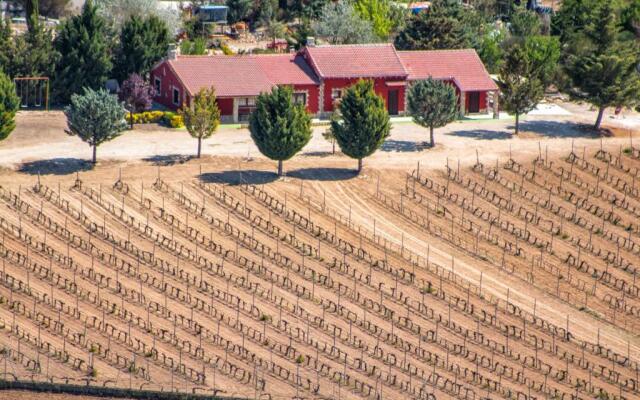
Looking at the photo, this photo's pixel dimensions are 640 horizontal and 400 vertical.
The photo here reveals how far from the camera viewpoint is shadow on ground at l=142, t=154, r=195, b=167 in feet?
416

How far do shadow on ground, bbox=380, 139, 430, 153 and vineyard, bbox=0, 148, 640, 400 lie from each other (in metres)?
5.37

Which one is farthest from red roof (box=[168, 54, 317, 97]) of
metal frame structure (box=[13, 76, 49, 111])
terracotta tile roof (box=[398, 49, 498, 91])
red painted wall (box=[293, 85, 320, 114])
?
metal frame structure (box=[13, 76, 49, 111])

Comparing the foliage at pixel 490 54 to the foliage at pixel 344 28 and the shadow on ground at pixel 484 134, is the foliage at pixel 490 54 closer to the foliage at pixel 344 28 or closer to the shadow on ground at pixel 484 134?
the foliage at pixel 344 28

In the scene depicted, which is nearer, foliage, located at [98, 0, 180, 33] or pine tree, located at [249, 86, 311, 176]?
pine tree, located at [249, 86, 311, 176]

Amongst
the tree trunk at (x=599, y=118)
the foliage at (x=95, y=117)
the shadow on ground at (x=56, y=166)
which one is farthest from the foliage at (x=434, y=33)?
the shadow on ground at (x=56, y=166)

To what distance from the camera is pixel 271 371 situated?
102500 mm

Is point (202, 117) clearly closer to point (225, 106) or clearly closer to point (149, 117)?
point (149, 117)

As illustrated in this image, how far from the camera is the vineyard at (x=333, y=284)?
103 m

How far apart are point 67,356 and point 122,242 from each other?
1451 cm

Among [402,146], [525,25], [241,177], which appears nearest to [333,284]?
[241,177]

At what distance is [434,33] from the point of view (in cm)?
15862

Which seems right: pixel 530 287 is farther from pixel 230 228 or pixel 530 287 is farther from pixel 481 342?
pixel 230 228

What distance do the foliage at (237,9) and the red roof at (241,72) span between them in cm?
3778

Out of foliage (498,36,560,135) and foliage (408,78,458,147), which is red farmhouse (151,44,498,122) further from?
foliage (408,78,458,147)
